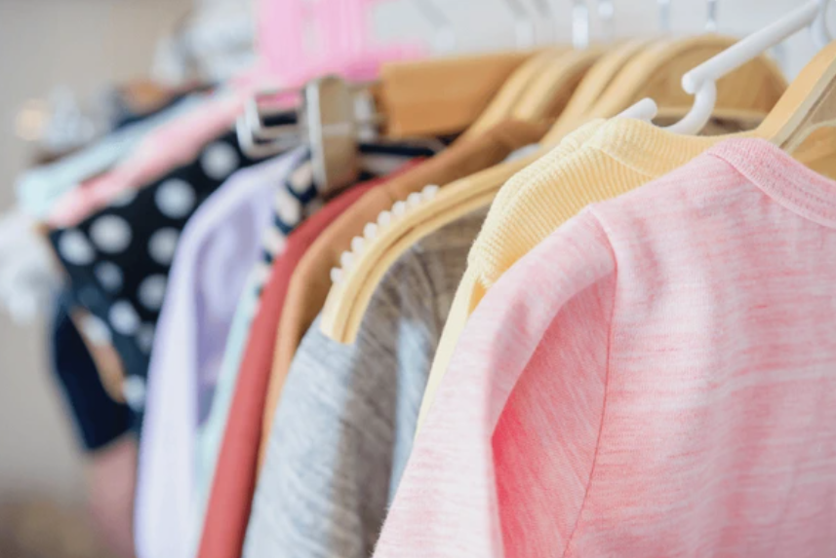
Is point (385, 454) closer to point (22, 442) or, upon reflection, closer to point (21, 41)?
point (21, 41)

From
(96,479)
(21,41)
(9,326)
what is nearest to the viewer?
(96,479)

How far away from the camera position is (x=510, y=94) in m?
0.56

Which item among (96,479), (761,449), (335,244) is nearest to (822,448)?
(761,449)

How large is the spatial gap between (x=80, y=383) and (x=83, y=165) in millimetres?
255

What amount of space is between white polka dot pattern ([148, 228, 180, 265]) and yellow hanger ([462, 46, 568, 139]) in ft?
0.97

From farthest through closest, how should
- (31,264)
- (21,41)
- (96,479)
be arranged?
(21,41) < (96,479) < (31,264)

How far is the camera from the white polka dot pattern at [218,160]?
687 mm

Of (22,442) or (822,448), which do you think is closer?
(822,448)

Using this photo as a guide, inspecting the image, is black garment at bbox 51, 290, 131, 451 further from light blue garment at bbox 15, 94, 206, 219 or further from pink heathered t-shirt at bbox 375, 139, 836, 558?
pink heathered t-shirt at bbox 375, 139, 836, 558

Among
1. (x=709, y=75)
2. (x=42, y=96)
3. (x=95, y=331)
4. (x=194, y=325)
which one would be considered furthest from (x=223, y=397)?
(x=42, y=96)

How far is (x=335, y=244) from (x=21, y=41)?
145cm

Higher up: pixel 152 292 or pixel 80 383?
pixel 152 292

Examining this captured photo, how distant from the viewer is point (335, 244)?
433mm

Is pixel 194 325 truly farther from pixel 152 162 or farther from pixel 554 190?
pixel 554 190
